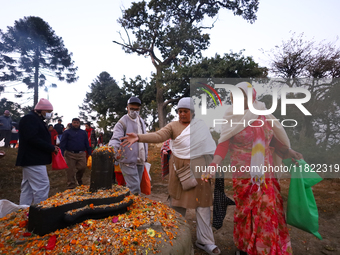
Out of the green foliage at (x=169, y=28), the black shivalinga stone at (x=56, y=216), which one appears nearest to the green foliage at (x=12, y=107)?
the green foliage at (x=169, y=28)

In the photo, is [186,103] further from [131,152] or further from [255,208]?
[255,208]

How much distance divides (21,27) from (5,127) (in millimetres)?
20303

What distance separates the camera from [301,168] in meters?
2.79

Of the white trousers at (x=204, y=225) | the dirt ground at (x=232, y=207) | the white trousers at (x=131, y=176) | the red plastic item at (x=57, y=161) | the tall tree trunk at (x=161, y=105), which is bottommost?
the dirt ground at (x=232, y=207)

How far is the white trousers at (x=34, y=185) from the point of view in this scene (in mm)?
3418

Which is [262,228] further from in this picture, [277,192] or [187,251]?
[187,251]

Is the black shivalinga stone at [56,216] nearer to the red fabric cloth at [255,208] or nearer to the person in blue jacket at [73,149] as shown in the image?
the red fabric cloth at [255,208]

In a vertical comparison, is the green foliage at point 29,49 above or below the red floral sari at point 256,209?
above

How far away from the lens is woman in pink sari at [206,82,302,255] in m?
2.55

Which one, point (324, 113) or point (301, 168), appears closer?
point (301, 168)

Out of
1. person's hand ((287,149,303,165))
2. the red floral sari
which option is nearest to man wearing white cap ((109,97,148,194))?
the red floral sari

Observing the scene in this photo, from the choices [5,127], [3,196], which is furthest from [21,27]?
[3,196]

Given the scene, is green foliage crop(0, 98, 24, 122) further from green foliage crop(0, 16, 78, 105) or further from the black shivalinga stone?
the black shivalinga stone

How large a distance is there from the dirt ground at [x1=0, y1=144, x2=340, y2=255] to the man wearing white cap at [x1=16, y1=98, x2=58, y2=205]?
8.37 feet
